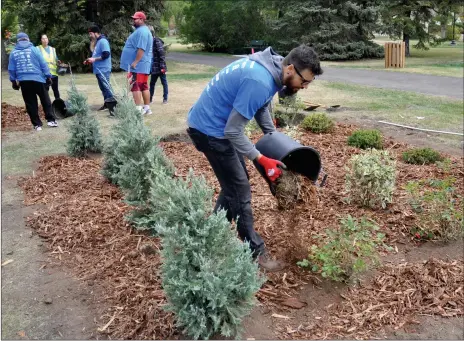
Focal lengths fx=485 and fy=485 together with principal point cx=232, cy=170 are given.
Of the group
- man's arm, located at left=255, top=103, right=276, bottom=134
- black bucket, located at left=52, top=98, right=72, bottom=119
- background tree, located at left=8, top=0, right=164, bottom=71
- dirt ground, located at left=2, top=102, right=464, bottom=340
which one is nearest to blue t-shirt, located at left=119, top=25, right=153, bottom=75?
black bucket, located at left=52, top=98, right=72, bottom=119

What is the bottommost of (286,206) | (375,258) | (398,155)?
(398,155)

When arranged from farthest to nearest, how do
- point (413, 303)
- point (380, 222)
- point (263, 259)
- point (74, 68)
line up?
point (74, 68) < point (380, 222) < point (263, 259) < point (413, 303)

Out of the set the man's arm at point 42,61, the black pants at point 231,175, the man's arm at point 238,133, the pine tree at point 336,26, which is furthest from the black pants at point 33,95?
the pine tree at point 336,26

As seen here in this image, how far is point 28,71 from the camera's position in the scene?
8398 mm

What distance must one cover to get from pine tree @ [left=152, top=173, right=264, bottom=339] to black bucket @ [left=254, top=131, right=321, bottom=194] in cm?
80

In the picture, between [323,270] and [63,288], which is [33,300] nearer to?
[63,288]

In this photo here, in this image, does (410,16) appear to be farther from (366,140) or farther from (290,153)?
(290,153)

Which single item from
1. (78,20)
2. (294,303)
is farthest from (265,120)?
(78,20)

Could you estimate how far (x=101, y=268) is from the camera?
381 centimetres

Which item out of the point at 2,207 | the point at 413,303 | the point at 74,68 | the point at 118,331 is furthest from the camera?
the point at 74,68

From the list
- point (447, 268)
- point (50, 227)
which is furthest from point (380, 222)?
point (50, 227)

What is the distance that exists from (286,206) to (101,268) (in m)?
1.53

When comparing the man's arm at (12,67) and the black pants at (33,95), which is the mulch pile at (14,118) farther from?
the man's arm at (12,67)

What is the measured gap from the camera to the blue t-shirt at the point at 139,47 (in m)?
9.05
